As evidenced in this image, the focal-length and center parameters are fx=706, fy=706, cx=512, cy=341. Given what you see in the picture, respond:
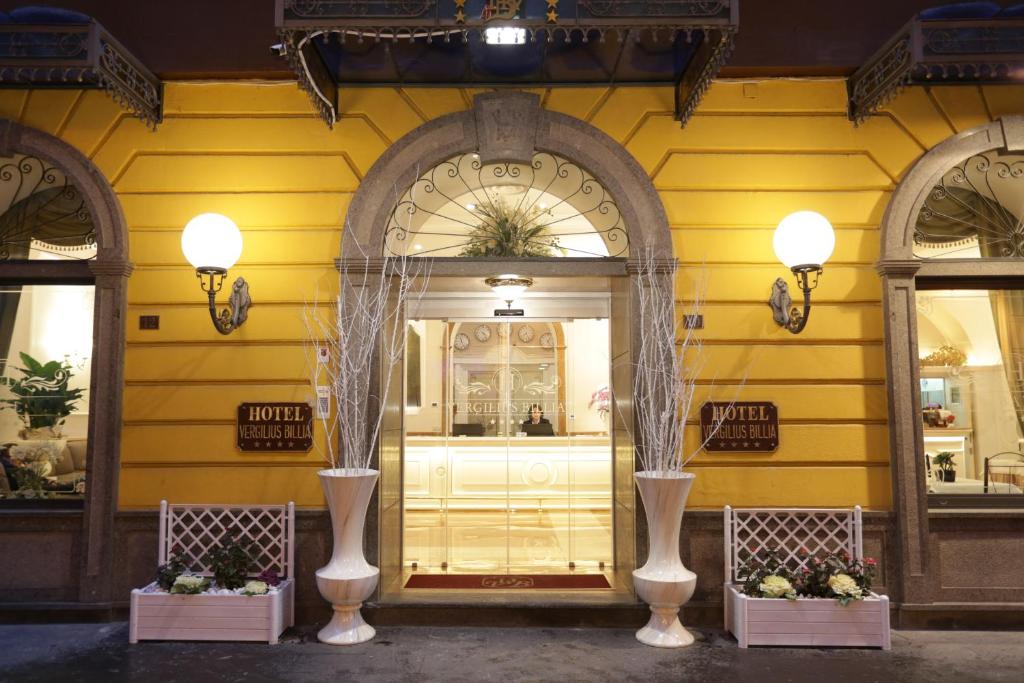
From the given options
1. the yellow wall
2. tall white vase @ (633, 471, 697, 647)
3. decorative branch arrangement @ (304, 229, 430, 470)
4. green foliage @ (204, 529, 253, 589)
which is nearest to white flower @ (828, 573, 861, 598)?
the yellow wall

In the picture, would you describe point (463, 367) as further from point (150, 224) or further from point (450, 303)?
point (150, 224)

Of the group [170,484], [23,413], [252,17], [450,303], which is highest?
[252,17]

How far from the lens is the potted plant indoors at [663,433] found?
425 centimetres

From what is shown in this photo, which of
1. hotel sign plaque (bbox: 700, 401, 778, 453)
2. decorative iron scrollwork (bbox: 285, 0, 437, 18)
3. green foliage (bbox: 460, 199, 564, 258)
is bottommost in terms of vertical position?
hotel sign plaque (bbox: 700, 401, 778, 453)

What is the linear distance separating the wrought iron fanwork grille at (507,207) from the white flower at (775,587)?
2364mm

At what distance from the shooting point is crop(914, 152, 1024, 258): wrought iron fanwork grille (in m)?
5.00

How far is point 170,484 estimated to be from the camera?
15.8 ft

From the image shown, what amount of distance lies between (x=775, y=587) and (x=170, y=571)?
371 cm

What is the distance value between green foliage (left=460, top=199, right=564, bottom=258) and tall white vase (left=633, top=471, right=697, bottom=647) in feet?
6.09

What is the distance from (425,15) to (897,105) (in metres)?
3.36

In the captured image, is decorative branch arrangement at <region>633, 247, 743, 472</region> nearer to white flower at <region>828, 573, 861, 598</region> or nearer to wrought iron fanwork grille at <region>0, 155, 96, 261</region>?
white flower at <region>828, 573, 861, 598</region>

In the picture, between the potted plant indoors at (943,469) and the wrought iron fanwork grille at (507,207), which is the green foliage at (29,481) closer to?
the wrought iron fanwork grille at (507,207)

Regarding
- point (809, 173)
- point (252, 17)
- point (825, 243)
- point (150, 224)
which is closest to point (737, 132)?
point (809, 173)

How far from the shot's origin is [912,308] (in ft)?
15.8
